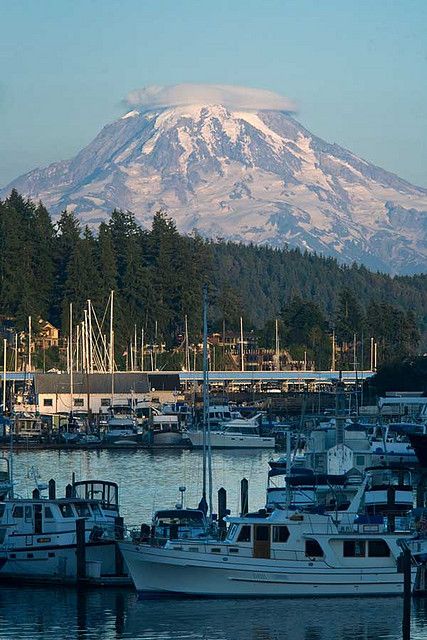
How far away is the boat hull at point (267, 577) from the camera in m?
39.8

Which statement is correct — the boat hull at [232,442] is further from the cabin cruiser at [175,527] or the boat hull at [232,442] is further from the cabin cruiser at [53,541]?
the cabin cruiser at [53,541]

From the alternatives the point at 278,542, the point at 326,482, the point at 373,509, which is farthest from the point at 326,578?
the point at 326,482

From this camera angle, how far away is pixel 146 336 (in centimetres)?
15525

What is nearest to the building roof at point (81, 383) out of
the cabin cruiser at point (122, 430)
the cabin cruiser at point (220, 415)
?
the cabin cruiser at point (122, 430)

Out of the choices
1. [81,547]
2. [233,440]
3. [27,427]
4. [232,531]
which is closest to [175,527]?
[81,547]

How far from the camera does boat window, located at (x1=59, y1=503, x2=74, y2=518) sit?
43.3m

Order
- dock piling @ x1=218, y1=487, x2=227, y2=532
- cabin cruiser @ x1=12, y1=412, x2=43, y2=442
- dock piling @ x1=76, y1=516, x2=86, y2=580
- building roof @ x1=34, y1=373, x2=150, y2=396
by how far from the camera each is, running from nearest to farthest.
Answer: dock piling @ x1=76, y1=516, x2=86, y2=580 → dock piling @ x1=218, y1=487, x2=227, y2=532 → cabin cruiser @ x1=12, y1=412, x2=43, y2=442 → building roof @ x1=34, y1=373, x2=150, y2=396

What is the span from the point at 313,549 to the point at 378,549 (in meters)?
1.46

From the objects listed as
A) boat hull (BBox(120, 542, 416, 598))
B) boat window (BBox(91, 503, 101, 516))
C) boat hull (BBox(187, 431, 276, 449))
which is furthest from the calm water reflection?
boat hull (BBox(187, 431, 276, 449))

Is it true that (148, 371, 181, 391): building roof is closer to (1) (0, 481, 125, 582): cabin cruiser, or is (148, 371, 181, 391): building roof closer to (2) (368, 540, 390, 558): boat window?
(1) (0, 481, 125, 582): cabin cruiser

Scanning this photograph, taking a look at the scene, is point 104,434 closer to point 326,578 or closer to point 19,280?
point 19,280

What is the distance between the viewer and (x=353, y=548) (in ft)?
131

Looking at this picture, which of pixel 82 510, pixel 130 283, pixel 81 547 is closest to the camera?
pixel 81 547

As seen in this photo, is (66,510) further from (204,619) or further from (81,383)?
(81,383)
